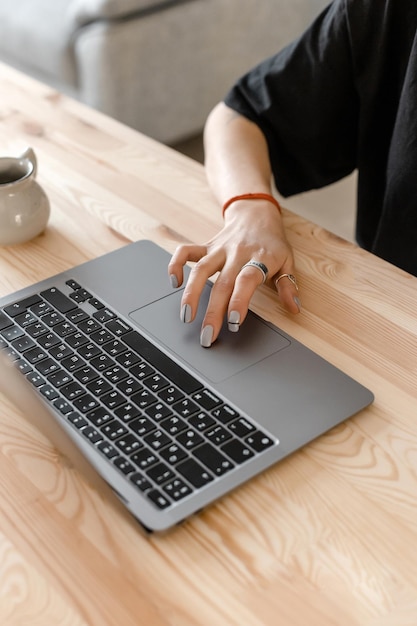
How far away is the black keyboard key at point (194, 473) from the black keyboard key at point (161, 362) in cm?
9

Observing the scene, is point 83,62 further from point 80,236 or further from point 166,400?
point 166,400

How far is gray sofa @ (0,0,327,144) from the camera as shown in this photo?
7.74 ft

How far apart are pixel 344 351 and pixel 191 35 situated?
1.91 m

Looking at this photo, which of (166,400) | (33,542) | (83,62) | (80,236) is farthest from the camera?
(83,62)

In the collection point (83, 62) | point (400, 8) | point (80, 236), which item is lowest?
point (83, 62)

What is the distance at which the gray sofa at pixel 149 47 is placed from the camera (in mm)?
2359

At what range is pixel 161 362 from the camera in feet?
2.52

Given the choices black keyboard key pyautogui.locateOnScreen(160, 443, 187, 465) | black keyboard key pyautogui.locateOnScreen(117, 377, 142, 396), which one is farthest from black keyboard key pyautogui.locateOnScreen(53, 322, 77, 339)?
black keyboard key pyautogui.locateOnScreen(160, 443, 187, 465)

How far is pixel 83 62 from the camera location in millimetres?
2410

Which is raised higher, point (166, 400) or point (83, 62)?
point (166, 400)

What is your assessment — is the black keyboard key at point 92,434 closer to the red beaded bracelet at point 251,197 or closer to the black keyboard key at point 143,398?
the black keyboard key at point 143,398

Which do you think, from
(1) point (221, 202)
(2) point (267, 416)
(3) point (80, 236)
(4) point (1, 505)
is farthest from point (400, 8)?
(4) point (1, 505)

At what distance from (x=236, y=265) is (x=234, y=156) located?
0.26 metres

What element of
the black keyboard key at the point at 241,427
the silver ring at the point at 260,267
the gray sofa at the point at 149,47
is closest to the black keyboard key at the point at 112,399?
the black keyboard key at the point at 241,427
